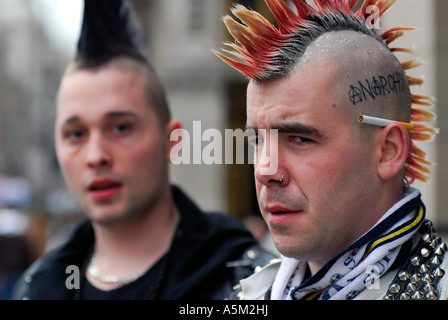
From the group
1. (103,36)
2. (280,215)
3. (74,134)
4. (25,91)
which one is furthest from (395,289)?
(25,91)

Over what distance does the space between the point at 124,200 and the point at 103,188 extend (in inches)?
4.7

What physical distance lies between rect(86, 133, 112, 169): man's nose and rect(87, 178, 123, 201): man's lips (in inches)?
2.9

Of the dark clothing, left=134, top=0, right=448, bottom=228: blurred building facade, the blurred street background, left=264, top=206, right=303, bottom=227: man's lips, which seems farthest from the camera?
left=134, top=0, right=448, bottom=228: blurred building facade

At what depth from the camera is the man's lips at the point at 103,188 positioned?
2.73 meters

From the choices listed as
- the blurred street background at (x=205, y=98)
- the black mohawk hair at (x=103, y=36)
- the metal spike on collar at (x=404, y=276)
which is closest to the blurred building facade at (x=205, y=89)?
the blurred street background at (x=205, y=98)

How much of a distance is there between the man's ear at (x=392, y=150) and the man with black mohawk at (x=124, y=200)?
114 cm

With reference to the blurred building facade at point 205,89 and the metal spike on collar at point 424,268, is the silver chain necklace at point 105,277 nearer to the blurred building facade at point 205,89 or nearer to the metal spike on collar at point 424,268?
the metal spike on collar at point 424,268

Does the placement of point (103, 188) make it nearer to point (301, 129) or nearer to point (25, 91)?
point (301, 129)

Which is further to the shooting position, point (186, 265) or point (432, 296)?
point (186, 265)

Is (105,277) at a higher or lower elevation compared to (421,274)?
lower

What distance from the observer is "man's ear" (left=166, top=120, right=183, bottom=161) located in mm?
2953

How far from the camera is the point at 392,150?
174 centimetres

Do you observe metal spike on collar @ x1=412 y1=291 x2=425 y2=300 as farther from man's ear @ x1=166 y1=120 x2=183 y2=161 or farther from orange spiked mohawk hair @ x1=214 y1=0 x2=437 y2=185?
man's ear @ x1=166 y1=120 x2=183 y2=161

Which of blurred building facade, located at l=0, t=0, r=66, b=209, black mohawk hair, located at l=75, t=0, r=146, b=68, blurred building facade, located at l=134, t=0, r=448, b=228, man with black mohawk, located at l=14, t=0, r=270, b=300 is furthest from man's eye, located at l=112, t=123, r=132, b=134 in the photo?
blurred building facade, located at l=0, t=0, r=66, b=209
